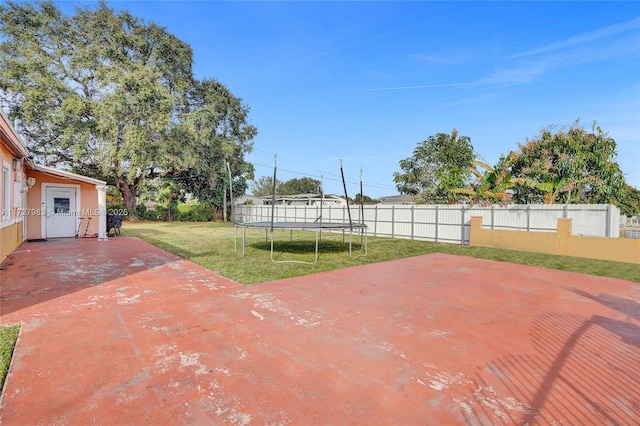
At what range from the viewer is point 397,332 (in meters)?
3.76

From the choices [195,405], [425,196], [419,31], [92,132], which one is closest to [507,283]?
[195,405]

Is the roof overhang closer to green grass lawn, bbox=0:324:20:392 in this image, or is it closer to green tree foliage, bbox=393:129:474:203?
green grass lawn, bbox=0:324:20:392

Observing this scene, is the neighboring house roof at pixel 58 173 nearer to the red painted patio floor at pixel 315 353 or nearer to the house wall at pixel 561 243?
the red painted patio floor at pixel 315 353

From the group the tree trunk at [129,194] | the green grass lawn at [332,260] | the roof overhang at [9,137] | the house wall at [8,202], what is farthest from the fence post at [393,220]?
the tree trunk at [129,194]

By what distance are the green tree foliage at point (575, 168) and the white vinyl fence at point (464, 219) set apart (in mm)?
3900

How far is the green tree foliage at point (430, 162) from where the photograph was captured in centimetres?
2317

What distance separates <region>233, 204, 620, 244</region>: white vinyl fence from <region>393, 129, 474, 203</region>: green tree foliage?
668 cm

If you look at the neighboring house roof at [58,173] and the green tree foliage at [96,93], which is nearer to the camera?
the neighboring house roof at [58,173]

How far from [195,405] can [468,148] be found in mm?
25166

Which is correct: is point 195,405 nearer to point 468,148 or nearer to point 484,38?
point 484,38

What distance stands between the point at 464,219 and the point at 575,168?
7.44 metres

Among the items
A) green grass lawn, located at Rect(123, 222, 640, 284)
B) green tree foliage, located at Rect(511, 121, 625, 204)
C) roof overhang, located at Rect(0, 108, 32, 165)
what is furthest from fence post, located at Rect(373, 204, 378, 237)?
roof overhang, located at Rect(0, 108, 32, 165)

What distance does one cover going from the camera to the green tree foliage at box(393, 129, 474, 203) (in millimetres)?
23172

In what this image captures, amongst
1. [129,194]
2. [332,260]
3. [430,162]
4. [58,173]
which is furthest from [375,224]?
[129,194]
